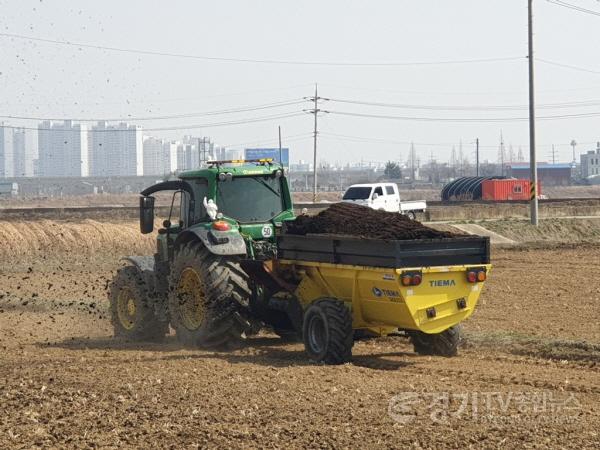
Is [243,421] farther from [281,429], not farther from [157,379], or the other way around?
[157,379]

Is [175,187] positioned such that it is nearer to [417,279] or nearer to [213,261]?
[213,261]

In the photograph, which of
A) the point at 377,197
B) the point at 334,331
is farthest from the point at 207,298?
the point at 377,197

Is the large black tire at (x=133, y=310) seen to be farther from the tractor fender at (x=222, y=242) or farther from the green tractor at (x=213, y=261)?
the tractor fender at (x=222, y=242)

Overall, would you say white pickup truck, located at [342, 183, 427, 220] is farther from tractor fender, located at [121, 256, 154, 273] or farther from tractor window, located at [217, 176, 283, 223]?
tractor window, located at [217, 176, 283, 223]

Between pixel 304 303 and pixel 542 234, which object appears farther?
pixel 542 234

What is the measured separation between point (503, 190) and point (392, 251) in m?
61.6

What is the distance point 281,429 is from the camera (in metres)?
8.95

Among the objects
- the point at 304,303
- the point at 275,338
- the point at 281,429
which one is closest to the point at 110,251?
the point at 275,338

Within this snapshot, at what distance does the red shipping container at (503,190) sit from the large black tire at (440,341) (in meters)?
58.6

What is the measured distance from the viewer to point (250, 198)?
14.8 m

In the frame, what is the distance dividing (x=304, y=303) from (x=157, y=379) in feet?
8.55

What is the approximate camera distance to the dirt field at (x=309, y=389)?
28.7 ft

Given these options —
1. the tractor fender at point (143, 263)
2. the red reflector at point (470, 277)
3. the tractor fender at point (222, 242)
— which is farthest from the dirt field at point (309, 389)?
the tractor fender at point (222, 242)

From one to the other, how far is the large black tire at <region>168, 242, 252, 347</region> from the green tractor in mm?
12
